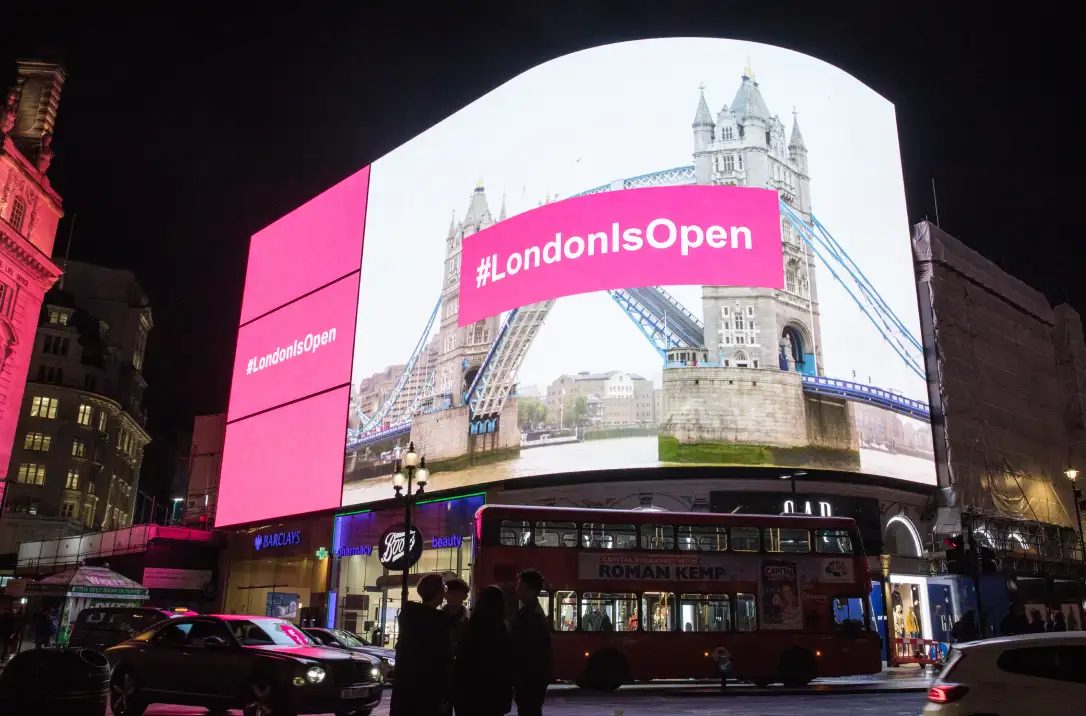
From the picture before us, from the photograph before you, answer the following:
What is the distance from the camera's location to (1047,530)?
117 feet

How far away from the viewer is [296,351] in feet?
123

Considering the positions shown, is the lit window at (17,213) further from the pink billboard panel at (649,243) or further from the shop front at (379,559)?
the pink billboard panel at (649,243)

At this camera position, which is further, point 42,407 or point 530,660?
point 42,407

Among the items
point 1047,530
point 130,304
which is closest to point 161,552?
point 1047,530

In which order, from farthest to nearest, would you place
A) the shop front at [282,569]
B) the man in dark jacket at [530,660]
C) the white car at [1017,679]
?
the shop front at [282,569] < the white car at [1017,679] < the man in dark jacket at [530,660]

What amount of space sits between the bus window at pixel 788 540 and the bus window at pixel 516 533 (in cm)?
535

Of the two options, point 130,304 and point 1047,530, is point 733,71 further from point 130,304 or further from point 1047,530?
point 130,304

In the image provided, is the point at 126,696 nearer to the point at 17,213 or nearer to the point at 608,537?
the point at 608,537

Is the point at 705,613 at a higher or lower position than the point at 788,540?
lower

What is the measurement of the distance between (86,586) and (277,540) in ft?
39.2

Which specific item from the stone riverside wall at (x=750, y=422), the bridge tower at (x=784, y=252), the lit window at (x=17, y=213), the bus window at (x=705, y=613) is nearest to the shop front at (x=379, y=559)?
the stone riverside wall at (x=750, y=422)

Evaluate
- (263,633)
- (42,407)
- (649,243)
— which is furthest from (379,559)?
(42,407)

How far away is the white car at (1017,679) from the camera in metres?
6.74

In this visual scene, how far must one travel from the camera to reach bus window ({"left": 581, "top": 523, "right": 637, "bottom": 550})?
17344 mm
